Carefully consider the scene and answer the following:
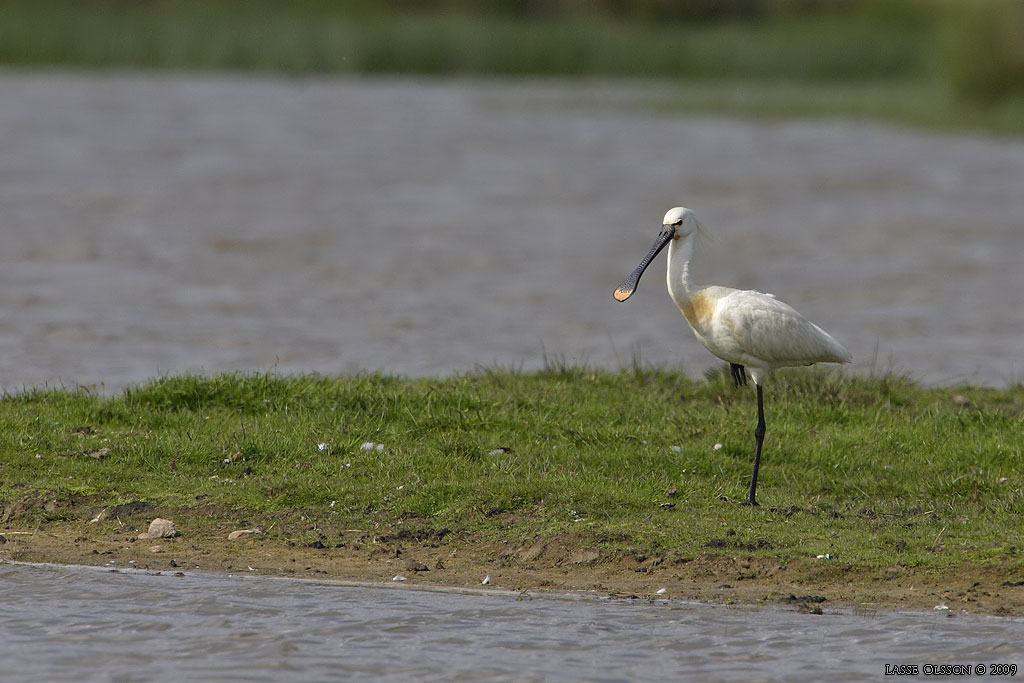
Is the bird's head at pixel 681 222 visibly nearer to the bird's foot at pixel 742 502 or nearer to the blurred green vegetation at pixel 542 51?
the bird's foot at pixel 742 502

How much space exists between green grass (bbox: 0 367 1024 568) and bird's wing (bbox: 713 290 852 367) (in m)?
0.63

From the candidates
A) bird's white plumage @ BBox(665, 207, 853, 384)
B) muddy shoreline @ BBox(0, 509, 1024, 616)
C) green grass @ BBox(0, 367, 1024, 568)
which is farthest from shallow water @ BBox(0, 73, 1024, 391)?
muddy shoreline @ BBox(0, 509, 1024, 616)

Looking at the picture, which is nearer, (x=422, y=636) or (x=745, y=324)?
(x=422, y=636)

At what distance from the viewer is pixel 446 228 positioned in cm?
2069

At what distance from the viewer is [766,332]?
7914 mm

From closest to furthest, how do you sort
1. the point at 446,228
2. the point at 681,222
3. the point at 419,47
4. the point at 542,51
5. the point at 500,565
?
the point at 500,565 → the point at 681,222 → the point at 446,228 → the point at 419,47 → the point at 542,51

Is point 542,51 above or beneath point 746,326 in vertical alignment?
beneath

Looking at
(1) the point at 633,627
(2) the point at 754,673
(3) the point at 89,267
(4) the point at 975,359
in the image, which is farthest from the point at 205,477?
(3) the point at 89,267

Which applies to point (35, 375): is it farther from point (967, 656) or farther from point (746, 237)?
point (746, 237)

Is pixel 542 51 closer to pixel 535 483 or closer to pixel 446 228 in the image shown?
pixel 446 228

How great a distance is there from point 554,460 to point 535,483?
0.46 metres

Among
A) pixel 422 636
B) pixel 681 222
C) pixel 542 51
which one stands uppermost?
pixel 681 222

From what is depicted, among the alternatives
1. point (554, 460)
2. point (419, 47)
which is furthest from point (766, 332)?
A: point (419, 47)

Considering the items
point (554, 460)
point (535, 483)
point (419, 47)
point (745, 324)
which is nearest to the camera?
point (535, 483)
